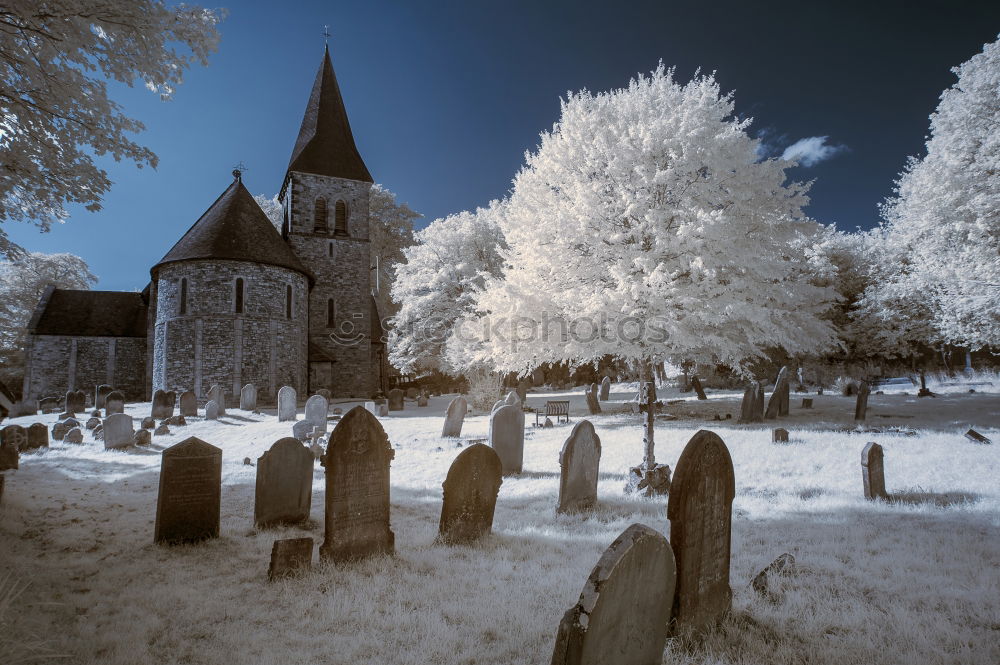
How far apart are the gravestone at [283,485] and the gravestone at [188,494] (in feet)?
1.50

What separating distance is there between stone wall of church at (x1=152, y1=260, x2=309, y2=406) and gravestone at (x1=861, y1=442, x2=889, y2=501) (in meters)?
22.7

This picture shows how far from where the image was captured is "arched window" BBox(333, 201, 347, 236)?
29.1 metres

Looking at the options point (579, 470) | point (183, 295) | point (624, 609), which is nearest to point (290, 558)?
point (624, 609)

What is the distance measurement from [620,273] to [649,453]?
3492mm

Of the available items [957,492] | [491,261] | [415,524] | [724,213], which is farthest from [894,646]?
[491,261]

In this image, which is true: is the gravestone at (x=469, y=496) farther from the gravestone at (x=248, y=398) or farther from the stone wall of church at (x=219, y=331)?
the stone wall of church at (x=219, y=331)

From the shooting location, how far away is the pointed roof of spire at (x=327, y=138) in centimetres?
2895

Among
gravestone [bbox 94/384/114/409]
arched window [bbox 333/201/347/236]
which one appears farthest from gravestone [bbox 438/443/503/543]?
arched window [bbox 333/201/347/236]

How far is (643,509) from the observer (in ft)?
19.5

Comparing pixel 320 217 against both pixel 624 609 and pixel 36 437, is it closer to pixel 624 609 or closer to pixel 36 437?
pixel 36 437

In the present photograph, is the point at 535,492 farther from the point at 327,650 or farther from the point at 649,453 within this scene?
the point at 327,650

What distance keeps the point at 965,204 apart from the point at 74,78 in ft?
64.8

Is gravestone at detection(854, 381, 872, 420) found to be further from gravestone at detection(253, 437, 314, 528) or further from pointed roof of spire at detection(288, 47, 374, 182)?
pointed roof of spire at detection(288, 47, 374, 182)

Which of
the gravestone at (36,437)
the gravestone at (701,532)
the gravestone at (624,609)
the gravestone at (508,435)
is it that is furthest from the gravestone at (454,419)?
the gravestone at (624,609)
